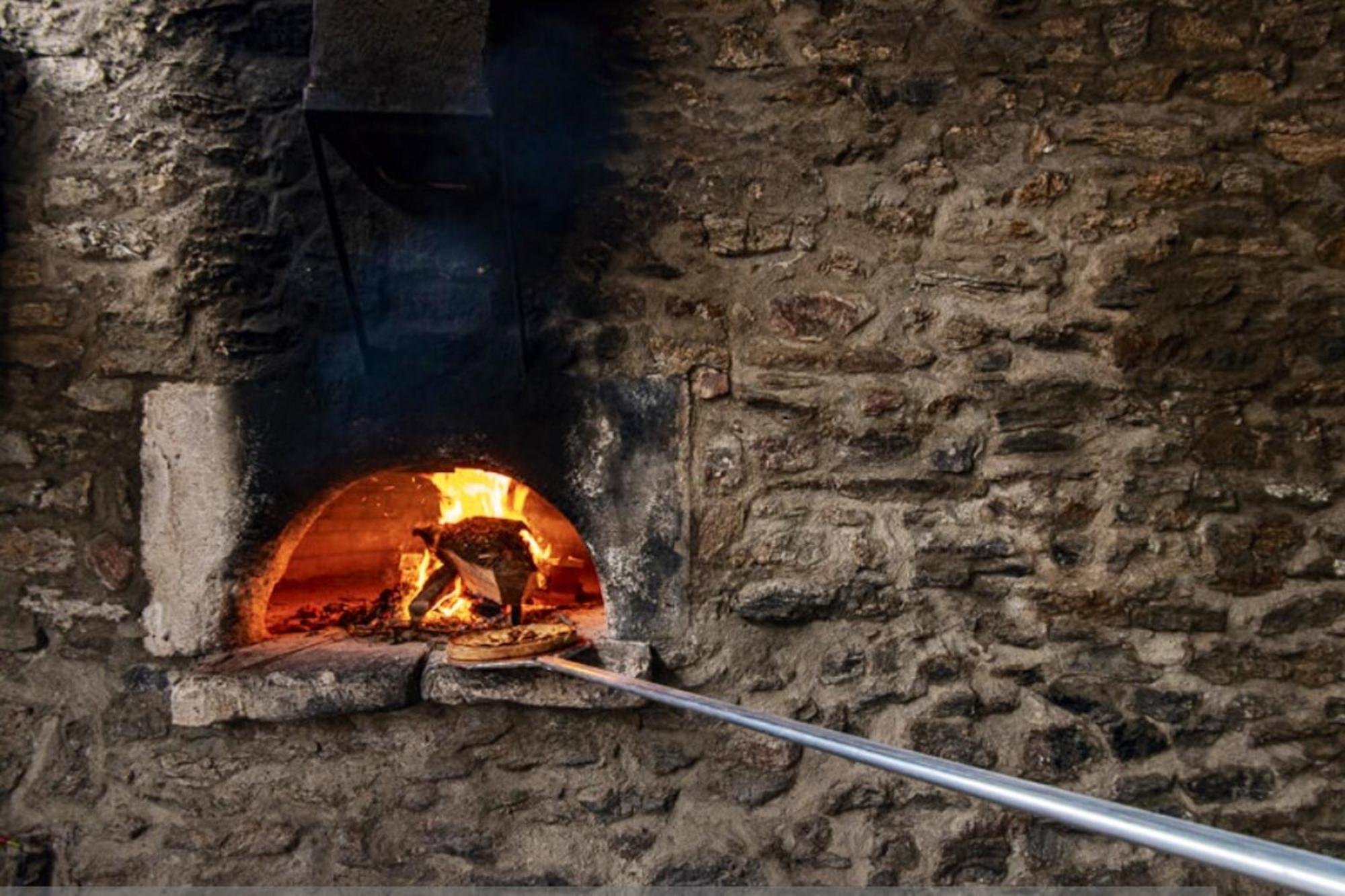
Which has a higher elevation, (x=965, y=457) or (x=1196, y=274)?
(x=1196, y=274)

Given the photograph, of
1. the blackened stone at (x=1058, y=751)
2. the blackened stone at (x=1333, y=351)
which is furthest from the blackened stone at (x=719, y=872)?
the blackened stone at (x=1333, y=351)

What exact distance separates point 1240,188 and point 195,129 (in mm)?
2681

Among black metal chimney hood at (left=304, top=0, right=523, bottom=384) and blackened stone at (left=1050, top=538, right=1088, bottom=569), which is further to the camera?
blackened stone at (left=1050, top=538, right=1088, bottom=569)

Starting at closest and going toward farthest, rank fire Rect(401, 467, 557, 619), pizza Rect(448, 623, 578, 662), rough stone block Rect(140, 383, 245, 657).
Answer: pizza Rect(448, 623, 578, 662) < rough stone block Rect(140, 383, 245, 657) < fire Rect(401, 467, 557, 619)

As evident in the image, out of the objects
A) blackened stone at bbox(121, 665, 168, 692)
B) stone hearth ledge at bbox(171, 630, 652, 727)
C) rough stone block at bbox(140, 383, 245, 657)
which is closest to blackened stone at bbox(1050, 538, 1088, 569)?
stone hearth ledge at bbox(171, 630, 652, 727)

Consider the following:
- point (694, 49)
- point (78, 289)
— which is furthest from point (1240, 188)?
point (78, 289)

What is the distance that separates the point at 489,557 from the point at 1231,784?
2046mm

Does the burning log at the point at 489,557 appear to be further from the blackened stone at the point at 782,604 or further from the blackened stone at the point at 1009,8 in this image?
the blackened stone at the point at 1009,8

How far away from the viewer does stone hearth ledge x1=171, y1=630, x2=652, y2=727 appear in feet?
6.95

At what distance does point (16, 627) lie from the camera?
2230 mm

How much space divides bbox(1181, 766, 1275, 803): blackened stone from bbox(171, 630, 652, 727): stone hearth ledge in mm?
1415

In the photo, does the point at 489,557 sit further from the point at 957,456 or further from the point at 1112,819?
the point at 1112,819

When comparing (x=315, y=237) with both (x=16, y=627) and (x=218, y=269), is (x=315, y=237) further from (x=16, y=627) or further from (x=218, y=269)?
(x=16, y=627)

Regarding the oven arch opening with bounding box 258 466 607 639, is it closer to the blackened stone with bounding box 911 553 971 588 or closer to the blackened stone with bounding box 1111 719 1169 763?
the blackened stone with bounding box 911 553 971 588
